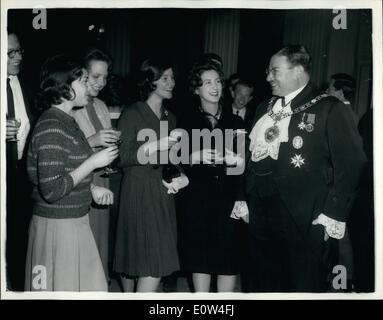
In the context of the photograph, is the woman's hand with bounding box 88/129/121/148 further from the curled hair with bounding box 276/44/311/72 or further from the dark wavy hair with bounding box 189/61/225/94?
the curled hair with bounding box 276/44/311/72

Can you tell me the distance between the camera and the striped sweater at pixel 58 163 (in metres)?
1.91

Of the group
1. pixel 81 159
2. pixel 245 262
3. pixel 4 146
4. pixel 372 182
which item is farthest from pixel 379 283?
pixel 4 146

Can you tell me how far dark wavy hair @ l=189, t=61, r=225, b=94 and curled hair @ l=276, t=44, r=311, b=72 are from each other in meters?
0.31

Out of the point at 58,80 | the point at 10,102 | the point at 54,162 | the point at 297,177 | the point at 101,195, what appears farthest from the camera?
the point at 10,102

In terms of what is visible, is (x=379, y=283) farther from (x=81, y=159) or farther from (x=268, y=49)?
(x=81, y=159)

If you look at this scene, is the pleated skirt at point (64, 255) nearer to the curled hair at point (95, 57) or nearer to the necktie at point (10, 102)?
the necktie at point (10, 102)

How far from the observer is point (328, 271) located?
2.28m

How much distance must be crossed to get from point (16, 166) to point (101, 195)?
531mm

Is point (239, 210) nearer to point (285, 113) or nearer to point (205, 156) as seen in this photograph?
point (205, 156)

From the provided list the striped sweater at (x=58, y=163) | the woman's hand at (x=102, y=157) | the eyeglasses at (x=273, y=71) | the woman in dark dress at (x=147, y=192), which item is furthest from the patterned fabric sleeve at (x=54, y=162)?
the eyeglasses at (x=273, y=71)

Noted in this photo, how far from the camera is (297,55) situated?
7.47 ft

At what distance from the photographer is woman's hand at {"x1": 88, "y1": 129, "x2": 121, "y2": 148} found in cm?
219

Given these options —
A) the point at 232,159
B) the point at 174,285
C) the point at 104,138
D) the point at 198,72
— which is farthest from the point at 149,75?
the point at 174,285

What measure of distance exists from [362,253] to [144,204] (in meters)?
1.14
